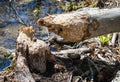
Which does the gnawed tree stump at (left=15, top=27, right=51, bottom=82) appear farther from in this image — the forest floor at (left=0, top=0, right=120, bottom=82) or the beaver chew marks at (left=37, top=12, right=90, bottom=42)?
the beaver chew marks at (left=37, top=12, right=90, bottom=42)

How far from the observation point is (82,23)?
4359mm

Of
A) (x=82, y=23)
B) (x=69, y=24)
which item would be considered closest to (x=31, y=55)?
(x=69, y=24)

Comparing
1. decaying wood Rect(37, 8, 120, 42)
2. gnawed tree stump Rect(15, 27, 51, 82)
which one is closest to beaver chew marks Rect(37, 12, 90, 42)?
decaying wood Rect(37, 8, 120, 42)

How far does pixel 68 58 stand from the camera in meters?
4.78

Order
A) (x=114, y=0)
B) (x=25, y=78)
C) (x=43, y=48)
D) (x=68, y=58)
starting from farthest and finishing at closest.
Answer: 1. (x=114, y=0)
2. (x=68, y=58)
3. (x=43, y=48)
4. (x=25, y=78)

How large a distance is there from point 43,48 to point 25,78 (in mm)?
564

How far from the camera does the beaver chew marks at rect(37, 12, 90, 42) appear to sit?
4.26m

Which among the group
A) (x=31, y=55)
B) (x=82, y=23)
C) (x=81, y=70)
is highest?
(x=82, y=23)

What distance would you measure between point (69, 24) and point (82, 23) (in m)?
0.21

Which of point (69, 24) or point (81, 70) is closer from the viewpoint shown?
point (69, 24)

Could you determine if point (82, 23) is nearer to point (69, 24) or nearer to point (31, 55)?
point (69, 24)

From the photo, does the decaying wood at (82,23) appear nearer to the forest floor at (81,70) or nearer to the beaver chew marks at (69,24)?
the beaver chew marks at (69,24)

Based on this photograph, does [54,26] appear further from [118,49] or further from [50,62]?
[118,49]

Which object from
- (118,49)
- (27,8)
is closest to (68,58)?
(118,49)
